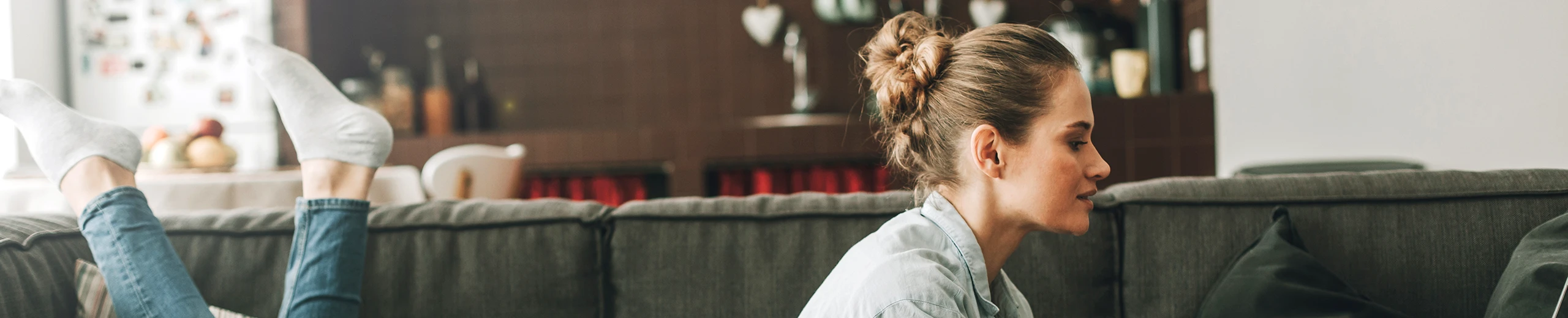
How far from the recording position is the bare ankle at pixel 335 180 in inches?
49.7

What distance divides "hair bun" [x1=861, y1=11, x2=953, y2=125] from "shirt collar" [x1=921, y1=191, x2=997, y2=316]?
0.40 ft

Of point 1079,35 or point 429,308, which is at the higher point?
point 1079,35

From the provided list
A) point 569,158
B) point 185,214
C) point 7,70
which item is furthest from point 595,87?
point 185,214

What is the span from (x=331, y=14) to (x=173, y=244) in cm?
293

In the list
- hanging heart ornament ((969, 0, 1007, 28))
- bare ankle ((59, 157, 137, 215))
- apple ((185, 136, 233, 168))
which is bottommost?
bare ankle ((59, 157, 137, 215))

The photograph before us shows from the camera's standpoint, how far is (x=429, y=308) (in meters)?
1.25

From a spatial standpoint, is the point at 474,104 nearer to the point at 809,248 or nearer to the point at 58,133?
the point at 58,133

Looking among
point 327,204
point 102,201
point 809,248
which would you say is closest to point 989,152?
point 809,248

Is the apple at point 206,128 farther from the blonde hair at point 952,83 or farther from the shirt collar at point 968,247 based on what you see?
the shirt collar at point 968,247

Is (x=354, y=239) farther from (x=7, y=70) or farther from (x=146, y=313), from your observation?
(x=7, y=70)

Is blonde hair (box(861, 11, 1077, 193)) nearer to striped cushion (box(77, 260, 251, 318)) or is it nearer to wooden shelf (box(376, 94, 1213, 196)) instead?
striped cushion (box(77, 260, 251, 318))

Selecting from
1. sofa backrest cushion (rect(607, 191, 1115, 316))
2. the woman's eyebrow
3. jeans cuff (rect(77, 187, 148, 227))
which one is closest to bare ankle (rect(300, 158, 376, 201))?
jeans cuff (rect(77, 187, 148, 227))

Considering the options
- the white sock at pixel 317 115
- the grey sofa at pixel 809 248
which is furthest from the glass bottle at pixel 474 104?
the grey sofa at pixel 809 248

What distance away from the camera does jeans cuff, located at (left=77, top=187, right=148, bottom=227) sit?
1183 millimetres
